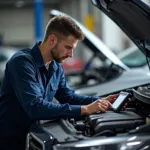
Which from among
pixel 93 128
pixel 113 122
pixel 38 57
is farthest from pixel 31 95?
pixel 113 122

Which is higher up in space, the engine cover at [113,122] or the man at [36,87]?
the man at [36,87]

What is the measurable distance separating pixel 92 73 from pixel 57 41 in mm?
3299

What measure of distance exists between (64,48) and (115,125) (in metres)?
0.69

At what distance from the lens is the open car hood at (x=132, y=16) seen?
2.82 metres

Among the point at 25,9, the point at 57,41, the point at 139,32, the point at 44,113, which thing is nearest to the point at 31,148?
the point at 44,113

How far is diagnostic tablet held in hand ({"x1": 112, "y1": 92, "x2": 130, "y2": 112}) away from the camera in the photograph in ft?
10.4

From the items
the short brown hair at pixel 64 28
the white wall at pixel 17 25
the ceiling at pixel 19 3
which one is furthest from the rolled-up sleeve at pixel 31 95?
the white wall at pixel 17 25

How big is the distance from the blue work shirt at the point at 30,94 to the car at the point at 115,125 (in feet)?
0.38

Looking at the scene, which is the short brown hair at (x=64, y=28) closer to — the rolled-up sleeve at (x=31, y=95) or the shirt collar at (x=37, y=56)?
the shirt collar at (x=37, y=56)

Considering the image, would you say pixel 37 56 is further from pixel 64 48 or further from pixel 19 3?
pixel 19 3

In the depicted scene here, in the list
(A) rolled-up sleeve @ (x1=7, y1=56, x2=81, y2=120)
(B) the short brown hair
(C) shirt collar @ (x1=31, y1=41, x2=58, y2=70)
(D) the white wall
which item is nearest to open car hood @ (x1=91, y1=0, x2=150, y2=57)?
(B) the short brown hair

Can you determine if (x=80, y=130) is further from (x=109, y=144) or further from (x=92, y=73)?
(x=92, y=73)

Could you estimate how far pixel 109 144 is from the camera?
254 centimetres

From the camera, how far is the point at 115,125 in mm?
2834
